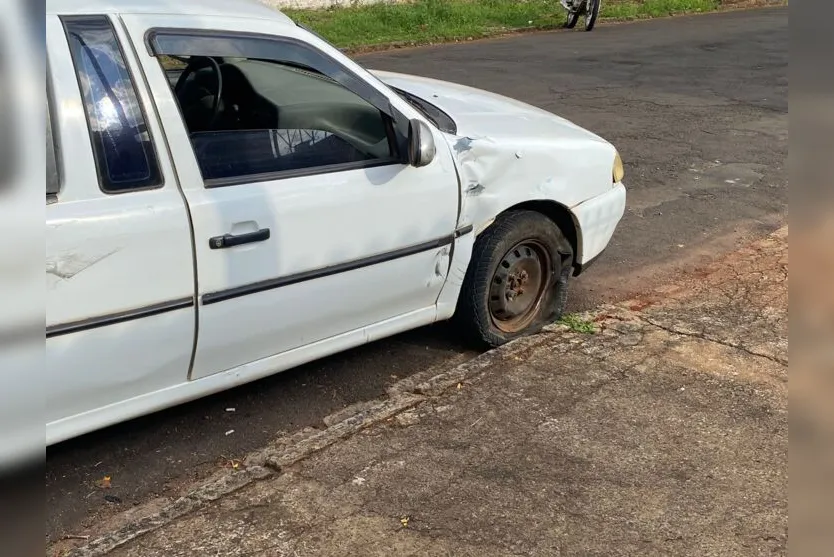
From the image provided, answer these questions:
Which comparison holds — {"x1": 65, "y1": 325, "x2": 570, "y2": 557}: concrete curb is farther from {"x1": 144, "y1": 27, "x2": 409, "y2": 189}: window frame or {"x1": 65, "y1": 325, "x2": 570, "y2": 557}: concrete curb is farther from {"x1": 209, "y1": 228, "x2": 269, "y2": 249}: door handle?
{"x1": 144, "y1": 27, "x2": 409, "y2": 189}: window frame

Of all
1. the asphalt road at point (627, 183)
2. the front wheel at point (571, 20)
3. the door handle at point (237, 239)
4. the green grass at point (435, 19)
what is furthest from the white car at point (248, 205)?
the front wheel at point (571, 20)

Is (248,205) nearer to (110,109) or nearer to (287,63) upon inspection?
(110,109)

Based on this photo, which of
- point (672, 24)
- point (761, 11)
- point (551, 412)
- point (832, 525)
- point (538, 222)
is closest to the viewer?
point (832, 525)

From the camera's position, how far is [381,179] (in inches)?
139

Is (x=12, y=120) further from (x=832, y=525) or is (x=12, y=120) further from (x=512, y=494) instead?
(x=512, y=494)

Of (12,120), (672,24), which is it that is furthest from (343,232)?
(672,24)

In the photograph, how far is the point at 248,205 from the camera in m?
3.10

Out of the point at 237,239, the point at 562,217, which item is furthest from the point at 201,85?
the point at 562,217

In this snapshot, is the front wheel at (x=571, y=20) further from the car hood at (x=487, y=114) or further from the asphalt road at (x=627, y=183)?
the car hood at (x=487, y=114)

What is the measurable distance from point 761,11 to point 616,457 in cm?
2206

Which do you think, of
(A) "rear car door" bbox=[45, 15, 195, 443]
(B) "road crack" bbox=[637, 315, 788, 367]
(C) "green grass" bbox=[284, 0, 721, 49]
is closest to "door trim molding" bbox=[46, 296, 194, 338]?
(A) "rear car door" bbox=[45, 15, 195, 443]

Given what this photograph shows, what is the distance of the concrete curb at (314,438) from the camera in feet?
9.57

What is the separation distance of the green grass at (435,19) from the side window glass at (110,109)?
37.4 ft

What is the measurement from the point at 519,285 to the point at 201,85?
1.92 meters
